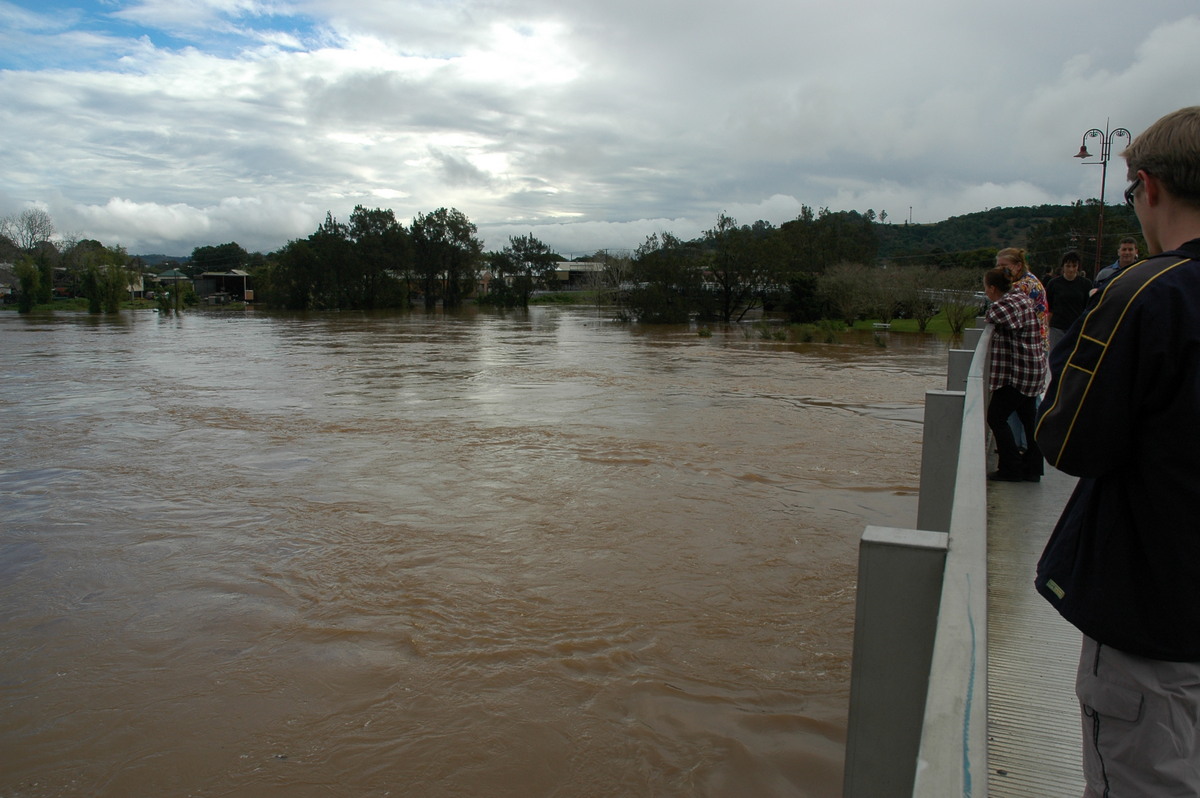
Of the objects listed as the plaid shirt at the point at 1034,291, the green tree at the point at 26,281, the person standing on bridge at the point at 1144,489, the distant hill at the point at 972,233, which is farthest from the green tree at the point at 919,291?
the green tree at the point at 26,281

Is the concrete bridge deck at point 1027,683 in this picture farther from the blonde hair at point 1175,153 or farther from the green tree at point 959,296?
the green tree at point 959,296

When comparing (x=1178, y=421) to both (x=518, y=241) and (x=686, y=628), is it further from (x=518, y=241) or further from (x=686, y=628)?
(x=518, y=241)

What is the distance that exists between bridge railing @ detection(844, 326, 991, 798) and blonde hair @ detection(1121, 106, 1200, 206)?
882 millimetres

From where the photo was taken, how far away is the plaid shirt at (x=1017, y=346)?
5.93 meters

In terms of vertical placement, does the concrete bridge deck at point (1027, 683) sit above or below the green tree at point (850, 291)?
below

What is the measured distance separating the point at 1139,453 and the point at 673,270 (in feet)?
→ 175

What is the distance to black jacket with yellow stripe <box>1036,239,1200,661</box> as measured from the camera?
1629 millimetres

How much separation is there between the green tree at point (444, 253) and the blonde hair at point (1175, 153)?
8905 centimetres

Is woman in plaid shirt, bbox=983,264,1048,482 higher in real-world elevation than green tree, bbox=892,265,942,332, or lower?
lower

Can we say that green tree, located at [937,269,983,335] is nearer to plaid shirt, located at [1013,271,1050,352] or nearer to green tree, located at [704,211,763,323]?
green tree, located at [704,211,763,323]

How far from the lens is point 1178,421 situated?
1645 mm

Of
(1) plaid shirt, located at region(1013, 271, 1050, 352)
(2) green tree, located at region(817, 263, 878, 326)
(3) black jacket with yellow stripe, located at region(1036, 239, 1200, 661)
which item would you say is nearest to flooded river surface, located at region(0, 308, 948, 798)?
(1) plaid shirt, located at region(1013, 271, 1050, 352)

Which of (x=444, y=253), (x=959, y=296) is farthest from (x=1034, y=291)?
(x=444, y=253)

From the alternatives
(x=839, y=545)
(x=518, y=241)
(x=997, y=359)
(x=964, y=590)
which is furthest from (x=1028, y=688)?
(x=518, y=241)
